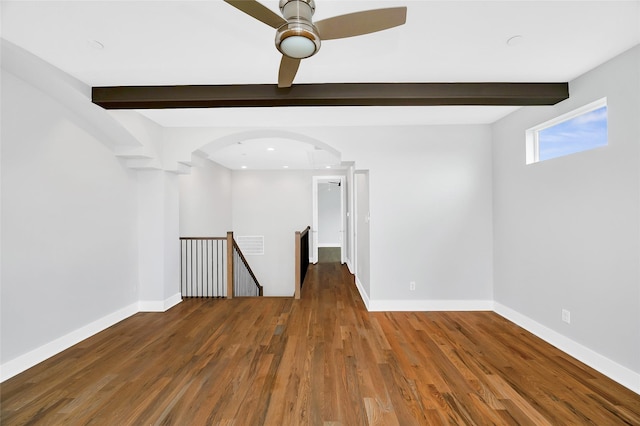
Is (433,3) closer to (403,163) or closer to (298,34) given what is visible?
(298,34)

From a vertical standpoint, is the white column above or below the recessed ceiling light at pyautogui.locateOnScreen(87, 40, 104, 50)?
below

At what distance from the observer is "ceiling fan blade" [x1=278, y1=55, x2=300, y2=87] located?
188cm

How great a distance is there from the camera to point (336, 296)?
476 cm

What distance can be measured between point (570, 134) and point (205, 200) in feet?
19.8

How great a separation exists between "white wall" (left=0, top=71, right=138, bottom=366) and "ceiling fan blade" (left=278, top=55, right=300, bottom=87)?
2343 mm

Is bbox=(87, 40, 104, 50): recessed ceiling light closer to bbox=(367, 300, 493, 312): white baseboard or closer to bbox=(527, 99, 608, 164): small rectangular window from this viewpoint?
bbox=(367, 300, 493, 312): white baseboard

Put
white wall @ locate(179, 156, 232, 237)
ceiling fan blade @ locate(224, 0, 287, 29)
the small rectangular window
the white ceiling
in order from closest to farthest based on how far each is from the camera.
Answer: ceiling fan blade @ locate(224, 0, 287, 29) → the white ceiling → the small rectangular window → white wall @ locate(179, 156, 232, 237)

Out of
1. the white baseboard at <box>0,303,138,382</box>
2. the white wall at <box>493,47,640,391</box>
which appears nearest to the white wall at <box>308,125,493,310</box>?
the white wall at <box>493,47,640,391</box>

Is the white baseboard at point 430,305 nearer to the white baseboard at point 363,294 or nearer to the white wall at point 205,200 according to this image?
the white baseboard at point 363,294

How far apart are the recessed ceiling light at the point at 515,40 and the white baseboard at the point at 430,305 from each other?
10.4 ft

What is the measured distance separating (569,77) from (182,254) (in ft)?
18.2

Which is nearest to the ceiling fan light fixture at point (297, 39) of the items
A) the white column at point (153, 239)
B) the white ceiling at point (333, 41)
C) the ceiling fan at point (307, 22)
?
the ceiling fan at point (307, 22)

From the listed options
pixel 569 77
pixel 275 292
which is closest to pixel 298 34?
pixel 569 77

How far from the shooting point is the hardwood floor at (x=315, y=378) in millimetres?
1948
